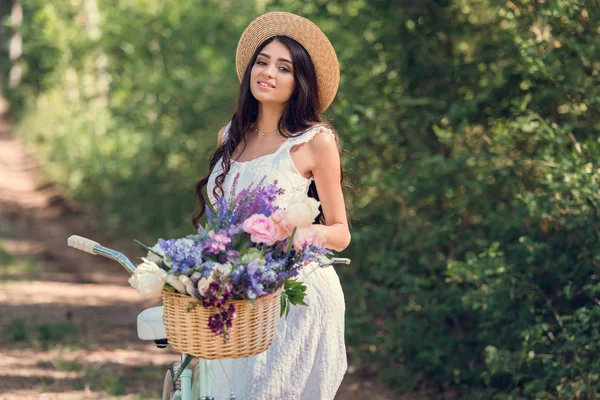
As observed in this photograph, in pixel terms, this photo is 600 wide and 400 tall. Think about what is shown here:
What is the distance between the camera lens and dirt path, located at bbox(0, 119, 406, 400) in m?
5.33

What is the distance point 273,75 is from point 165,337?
0.96 meters

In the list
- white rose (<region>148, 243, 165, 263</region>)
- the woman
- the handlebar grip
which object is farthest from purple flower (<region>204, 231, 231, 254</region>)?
the woman

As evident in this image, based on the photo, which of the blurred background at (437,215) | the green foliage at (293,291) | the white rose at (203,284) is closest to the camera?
the white rose at (203,284)

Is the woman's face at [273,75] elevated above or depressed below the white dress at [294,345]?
above

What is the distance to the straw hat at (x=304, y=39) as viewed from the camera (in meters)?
3.01

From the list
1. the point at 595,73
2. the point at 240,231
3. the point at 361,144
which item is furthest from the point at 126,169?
the point at 240,231

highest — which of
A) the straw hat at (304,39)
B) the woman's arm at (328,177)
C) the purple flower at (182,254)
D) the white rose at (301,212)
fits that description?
the straw hat at (304,39)

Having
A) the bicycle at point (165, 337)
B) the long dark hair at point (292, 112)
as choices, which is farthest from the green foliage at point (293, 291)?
the long dark hair at point (292, 112)

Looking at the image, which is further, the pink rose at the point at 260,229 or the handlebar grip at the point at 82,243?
the handlebar grip at the point at 82,243

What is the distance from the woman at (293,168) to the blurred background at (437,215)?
1.59m

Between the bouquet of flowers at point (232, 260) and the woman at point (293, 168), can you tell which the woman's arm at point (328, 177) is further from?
the bouquet of flowers at point (232, 260)

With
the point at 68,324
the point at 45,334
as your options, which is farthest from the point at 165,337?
the point at 68,324

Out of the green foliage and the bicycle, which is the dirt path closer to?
the bicycle

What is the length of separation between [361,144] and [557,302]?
1.70 m
